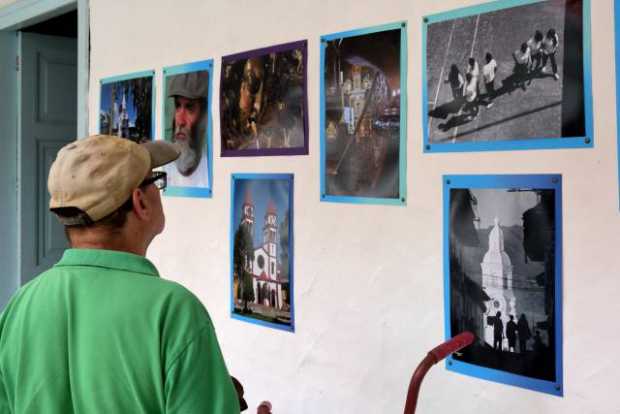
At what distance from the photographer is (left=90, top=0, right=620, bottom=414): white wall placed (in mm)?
1339

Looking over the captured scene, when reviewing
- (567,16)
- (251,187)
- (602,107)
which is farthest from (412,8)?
(251,187)

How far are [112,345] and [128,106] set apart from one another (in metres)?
1.57

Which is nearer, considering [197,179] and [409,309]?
[409,309]

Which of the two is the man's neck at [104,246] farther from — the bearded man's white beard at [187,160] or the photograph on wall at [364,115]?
the bearded man's white beard at [187,160]

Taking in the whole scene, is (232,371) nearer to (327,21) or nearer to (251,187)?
(251,187)

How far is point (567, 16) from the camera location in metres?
1.37

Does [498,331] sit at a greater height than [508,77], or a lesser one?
lesser

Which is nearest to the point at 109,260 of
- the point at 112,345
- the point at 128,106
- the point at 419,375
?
the point at 112,345

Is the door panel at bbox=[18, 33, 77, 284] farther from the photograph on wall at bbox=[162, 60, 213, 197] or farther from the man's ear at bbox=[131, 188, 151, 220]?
the man's ear at bbox=[131, 188, 151, 220]

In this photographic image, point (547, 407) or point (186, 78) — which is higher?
point (186, 78)

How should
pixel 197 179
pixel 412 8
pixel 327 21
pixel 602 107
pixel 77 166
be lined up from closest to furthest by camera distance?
pixel 77 166, pixel 602 107, pixel 412 8, pixel 327 21, pixel 197 179

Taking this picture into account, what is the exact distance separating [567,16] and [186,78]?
126 cm

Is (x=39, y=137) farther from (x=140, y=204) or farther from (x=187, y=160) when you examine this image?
(x=140, y=204)

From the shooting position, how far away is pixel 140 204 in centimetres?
120
